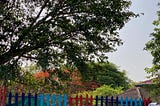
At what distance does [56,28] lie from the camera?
58.6 ft

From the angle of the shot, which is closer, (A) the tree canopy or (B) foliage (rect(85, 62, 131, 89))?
(A) the tree canopy

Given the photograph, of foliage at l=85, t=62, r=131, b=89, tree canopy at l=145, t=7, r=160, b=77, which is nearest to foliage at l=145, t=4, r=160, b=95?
tree canopy at l=145, t=7, r=160, b=77

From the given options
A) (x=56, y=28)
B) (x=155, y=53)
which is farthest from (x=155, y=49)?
(x=56, y=28)

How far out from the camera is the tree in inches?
662

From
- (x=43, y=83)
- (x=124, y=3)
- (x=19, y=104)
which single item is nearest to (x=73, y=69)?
(x=43, y=83)

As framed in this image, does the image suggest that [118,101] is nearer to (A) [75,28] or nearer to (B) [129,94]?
(A) [75,28]

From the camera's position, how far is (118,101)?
16.3 m

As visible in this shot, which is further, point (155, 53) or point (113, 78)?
point (113, 78)

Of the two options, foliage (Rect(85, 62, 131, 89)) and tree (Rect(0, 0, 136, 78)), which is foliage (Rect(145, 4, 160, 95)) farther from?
foliage (Rect(85, 62, 131, 89))

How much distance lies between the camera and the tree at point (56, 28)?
16.8 meters

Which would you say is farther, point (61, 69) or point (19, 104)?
point (61, 69)

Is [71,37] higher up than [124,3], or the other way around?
[124,3]

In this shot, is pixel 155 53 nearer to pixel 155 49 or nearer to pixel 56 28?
pixel 155 49

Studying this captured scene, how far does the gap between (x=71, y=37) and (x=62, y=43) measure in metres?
0.55
